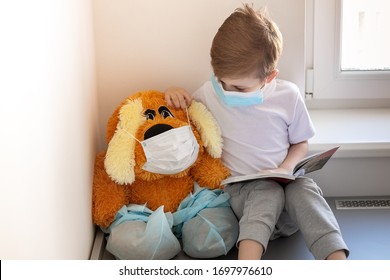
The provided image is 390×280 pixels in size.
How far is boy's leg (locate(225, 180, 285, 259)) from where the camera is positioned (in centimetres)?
141

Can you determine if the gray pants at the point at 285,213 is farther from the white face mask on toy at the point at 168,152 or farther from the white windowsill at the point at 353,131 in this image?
the white windowsill at the point at 353,131

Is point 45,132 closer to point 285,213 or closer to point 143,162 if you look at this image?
point 143,162

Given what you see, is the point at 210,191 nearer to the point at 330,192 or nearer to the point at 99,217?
the point at 99,217

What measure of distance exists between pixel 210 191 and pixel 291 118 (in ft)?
0.94

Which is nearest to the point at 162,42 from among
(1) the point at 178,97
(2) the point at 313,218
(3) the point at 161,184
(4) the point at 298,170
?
(1) the point at 178,97

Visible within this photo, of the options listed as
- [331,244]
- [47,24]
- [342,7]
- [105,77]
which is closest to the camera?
[47,24]

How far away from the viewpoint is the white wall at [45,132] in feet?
2.91

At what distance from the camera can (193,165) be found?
1.63 metres

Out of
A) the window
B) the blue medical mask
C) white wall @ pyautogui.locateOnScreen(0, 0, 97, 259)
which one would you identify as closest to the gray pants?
the blue medical mask

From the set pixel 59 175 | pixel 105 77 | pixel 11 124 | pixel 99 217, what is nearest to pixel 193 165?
pixel 99 217

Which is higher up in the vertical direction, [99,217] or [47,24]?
[47,24]

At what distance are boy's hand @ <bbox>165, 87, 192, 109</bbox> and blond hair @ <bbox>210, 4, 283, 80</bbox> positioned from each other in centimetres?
19

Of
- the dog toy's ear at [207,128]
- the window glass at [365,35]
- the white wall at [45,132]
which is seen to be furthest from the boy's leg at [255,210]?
the window glass at [365,35]

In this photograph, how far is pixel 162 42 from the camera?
5.80 ft
